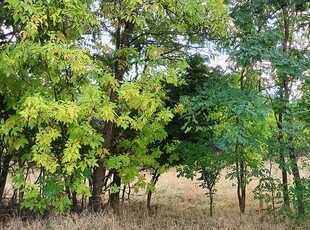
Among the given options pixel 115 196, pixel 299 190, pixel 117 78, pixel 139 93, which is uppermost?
pixel 117 78

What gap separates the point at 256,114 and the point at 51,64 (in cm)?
276

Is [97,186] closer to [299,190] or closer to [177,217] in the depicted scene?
[177,217]

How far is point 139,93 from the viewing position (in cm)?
538

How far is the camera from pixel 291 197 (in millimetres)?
6090

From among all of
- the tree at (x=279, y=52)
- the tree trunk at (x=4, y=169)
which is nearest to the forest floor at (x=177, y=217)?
the tree at (x=279, y=52)

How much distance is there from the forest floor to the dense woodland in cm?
34

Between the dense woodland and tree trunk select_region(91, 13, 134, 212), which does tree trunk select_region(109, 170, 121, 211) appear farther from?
tree trunk select_region(91, 13, 134, 212)

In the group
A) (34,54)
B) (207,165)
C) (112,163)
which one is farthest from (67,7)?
(207,165)

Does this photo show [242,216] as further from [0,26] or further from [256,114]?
[0,26]

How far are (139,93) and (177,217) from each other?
112 inches

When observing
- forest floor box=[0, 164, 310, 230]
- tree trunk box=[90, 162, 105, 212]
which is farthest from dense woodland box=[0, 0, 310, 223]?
forest floor box=[0, 164, 310, 230]

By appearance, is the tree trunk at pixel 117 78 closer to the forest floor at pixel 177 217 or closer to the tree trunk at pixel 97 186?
the tree trunk at pixel 97 186

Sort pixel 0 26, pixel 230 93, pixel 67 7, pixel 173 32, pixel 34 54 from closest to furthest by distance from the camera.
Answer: pixel 34 54 → pixel 67 7 → pixel 230 93 → pixel 0 26 → pixel 173 32

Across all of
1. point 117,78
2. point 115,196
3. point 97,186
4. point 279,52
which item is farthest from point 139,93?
point 115,196
